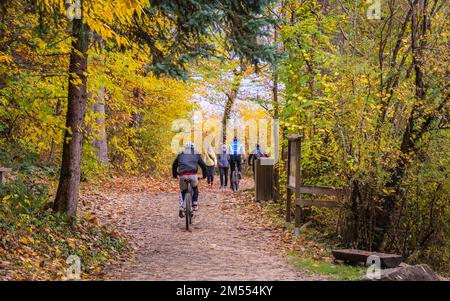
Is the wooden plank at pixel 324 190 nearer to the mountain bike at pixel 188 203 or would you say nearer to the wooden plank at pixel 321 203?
the wooden plank at pixel 321 203

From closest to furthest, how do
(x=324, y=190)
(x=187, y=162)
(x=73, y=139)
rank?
(x=73, y=139)
(x=324, y=190)
(x=187, y=162)

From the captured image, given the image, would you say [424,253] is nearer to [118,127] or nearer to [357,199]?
[357,199]

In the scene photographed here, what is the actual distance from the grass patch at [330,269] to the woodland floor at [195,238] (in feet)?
0.75

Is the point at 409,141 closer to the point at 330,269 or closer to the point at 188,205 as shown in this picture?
the point at 330,269

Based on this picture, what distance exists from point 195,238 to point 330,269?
3769mm

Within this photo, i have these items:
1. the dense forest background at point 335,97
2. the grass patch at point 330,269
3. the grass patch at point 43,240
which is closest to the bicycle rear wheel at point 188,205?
the grass patch at point 43,240

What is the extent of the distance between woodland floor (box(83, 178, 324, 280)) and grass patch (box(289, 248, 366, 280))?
23 cm

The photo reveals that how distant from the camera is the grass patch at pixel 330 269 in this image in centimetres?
952

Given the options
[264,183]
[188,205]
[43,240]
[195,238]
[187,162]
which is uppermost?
[187,162]

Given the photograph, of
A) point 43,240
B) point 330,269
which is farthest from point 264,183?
point 43,240

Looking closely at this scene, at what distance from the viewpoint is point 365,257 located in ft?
34.0

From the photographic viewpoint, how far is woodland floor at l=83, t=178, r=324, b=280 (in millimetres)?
9523
